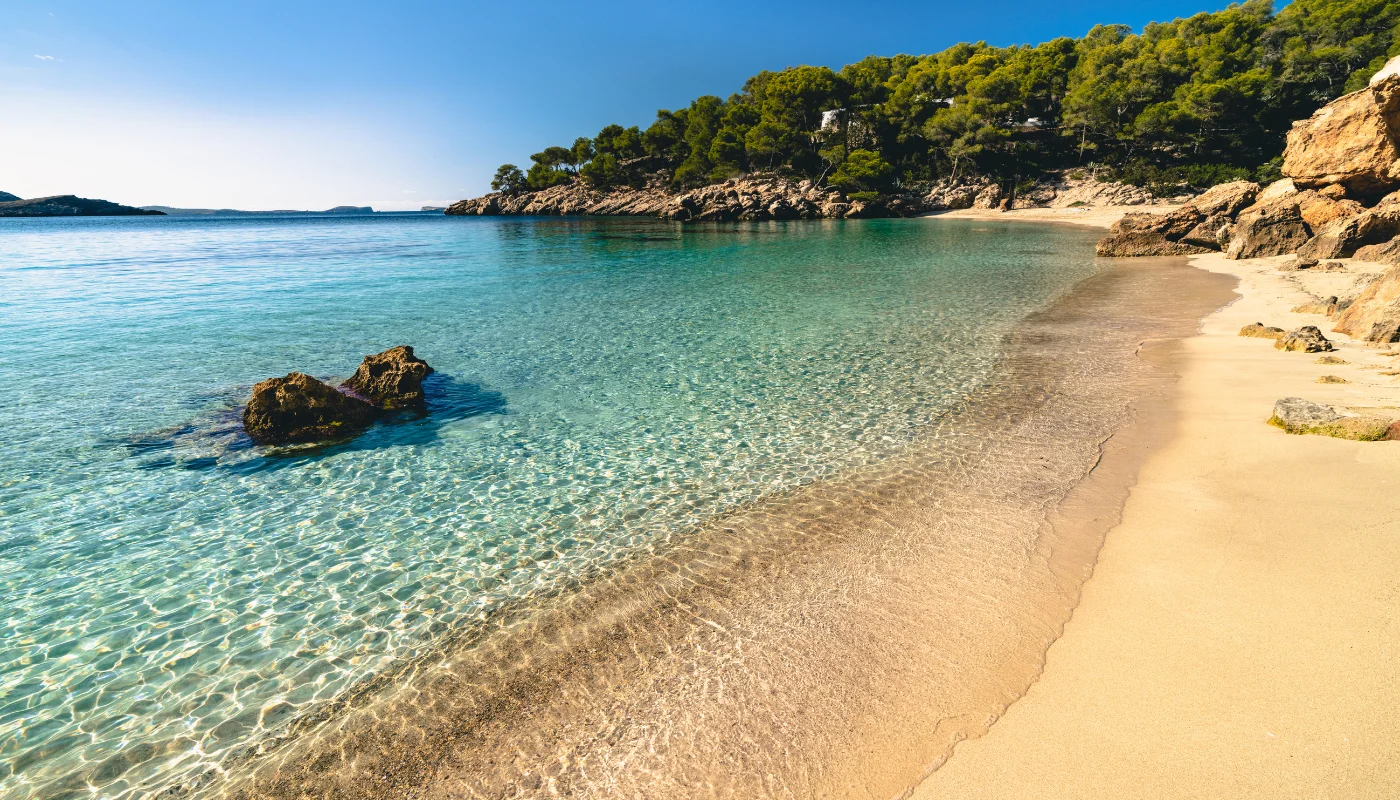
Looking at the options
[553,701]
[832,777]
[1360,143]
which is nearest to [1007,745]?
[832,777]

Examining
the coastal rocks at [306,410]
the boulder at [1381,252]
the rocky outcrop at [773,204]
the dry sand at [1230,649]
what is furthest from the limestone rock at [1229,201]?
the rocky outcrop at [773,204]

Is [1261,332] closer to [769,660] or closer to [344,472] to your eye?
[769,660]

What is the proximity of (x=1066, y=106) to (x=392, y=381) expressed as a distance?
3683 inches

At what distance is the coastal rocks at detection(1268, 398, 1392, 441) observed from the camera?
7.39m

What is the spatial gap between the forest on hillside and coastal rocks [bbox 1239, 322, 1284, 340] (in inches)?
2384

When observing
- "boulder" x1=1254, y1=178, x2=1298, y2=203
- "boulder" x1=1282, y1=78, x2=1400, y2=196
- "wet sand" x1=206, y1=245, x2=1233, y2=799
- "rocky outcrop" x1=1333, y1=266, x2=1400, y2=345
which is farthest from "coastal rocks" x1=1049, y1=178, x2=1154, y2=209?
"wet sand" x1=206, y1=245, x2=1233, y2=799

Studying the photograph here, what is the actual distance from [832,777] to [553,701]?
2.16 meters

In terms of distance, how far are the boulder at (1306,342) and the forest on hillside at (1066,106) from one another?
62011 millimetres

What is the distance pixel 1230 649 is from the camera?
4.38 metres

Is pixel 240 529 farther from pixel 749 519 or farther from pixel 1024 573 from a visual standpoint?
pixel 1024 573

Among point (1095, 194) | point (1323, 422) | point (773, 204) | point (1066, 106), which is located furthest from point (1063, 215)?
point (1323, 422)

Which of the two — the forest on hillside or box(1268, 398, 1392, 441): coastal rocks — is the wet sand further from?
the forest on hillside

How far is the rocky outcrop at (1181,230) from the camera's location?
30109mm

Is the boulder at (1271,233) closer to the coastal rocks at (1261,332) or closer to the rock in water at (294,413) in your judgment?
the coastal rocks at (1261,332)
